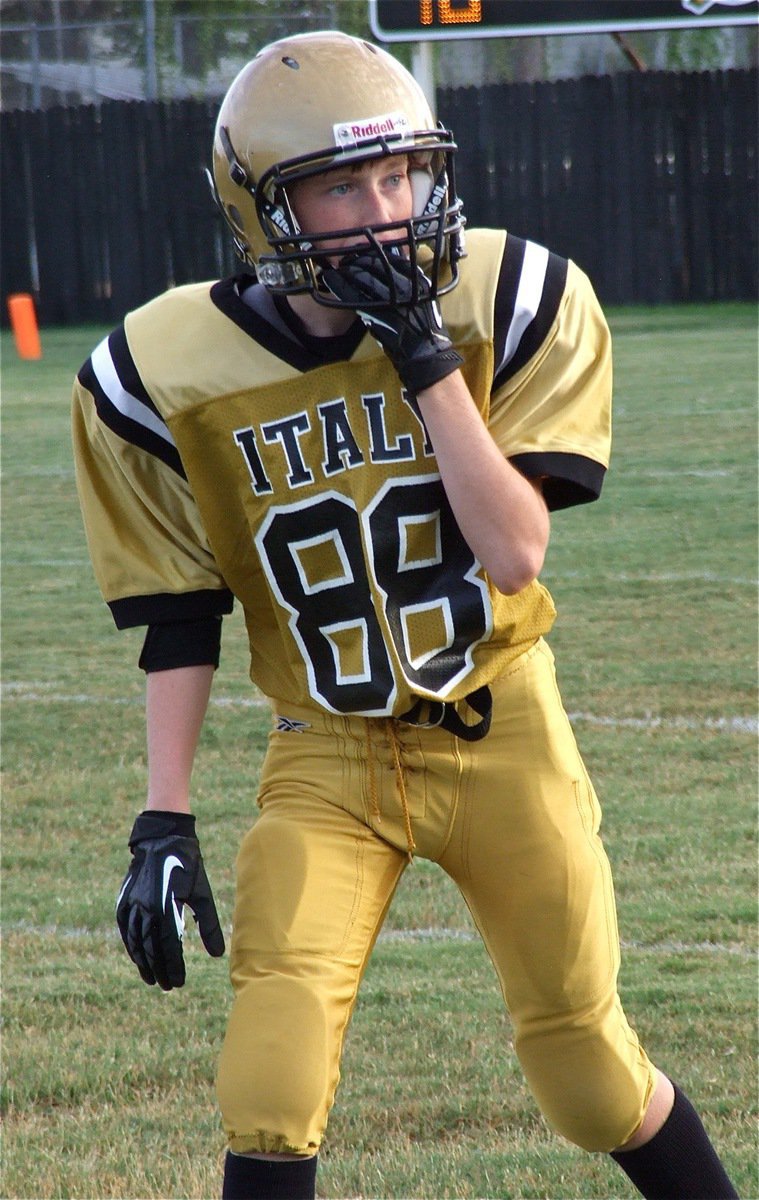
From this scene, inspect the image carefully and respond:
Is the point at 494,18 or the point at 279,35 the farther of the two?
the point at 279,35

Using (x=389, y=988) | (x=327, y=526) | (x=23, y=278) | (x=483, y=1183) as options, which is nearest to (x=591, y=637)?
(x=389, y=988)

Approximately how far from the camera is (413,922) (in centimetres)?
390

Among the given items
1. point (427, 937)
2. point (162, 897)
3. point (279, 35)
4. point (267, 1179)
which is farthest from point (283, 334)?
point (279, 35)

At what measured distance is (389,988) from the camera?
353cm

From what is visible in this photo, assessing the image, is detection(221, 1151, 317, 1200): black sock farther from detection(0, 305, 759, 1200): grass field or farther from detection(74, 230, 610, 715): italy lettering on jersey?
detection(0, 305, 759, 1200): grass field

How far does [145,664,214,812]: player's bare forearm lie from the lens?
2328 mm

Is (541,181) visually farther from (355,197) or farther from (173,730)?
(173,730)

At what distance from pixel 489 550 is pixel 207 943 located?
669 mm

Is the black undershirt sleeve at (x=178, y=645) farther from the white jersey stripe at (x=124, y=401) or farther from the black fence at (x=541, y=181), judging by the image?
the black fence at (x=541, y=181)

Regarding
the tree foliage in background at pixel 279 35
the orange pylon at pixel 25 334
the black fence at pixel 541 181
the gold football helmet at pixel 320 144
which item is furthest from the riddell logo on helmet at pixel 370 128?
the tree foliage in background at pixel 279 35

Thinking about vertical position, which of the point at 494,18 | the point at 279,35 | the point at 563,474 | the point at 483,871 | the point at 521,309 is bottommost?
the point at 483,871

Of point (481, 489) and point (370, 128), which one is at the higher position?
point (370, 128)

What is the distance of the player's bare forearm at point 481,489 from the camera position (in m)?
2.14

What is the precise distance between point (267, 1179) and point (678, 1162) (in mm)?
622
